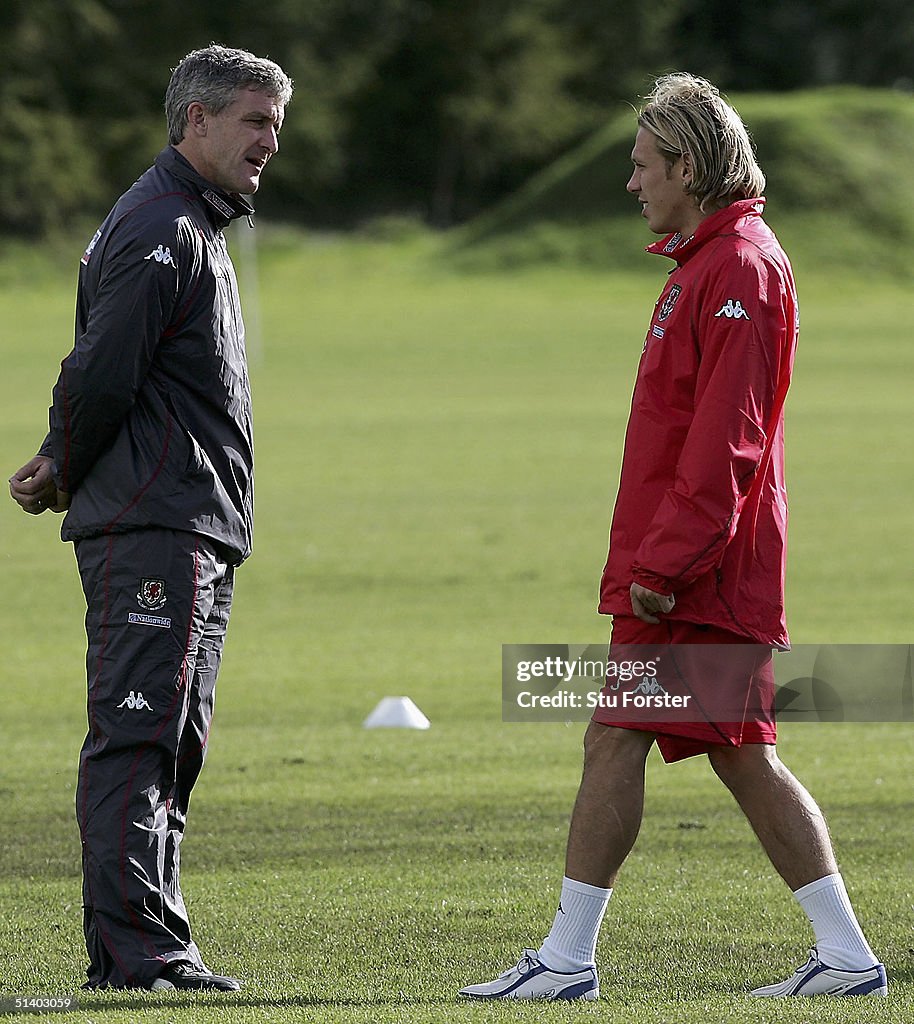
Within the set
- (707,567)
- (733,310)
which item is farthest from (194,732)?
(733,310)

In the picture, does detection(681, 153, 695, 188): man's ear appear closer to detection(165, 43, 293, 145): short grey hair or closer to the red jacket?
the red jacket

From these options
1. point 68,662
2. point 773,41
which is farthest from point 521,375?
point 773,41

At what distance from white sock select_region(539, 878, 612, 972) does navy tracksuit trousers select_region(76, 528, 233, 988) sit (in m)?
0.89

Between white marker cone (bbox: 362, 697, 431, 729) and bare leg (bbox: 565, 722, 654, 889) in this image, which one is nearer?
bare leg (bbox: 565, 722, 654, 889)

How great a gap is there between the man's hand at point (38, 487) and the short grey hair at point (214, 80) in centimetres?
89

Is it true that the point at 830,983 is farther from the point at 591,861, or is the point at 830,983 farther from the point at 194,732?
the point at 194,732

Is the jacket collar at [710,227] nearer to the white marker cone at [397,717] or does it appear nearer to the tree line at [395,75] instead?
the white marker cone at [397,717]

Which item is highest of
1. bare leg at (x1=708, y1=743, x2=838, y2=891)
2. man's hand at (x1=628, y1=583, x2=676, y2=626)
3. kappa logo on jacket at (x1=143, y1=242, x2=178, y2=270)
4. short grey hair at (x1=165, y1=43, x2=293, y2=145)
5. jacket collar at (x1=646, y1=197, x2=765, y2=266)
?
short grey hair at (x1=165, y1=43, x2=293, y2=145)

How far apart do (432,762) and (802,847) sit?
142 inches

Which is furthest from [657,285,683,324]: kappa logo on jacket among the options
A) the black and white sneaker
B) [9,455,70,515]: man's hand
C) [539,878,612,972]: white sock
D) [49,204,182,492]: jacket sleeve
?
the black and white sneaker

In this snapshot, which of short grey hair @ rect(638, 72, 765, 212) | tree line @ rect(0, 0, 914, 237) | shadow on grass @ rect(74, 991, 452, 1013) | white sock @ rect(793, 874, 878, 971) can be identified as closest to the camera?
shadow on grass @ rect(74, 991, 452, 1013)

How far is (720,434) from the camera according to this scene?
4.46 meters

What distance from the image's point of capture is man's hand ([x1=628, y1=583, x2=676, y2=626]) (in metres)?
4.51

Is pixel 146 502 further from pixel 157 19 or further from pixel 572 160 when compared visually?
pixel 157 19
